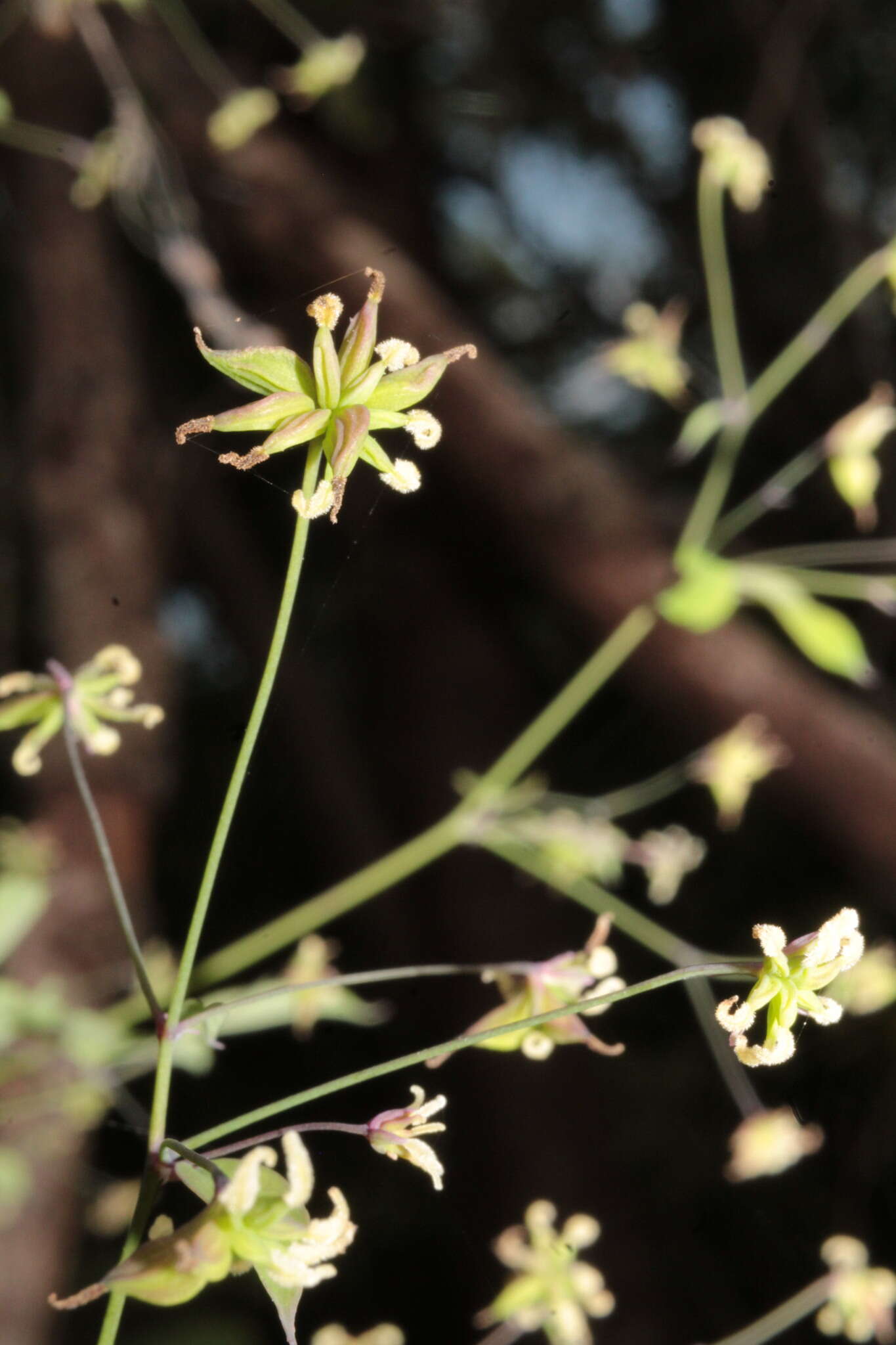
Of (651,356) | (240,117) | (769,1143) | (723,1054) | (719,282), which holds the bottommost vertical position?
(769,1143)

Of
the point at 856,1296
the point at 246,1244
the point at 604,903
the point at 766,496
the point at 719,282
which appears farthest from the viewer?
the point at 719,282

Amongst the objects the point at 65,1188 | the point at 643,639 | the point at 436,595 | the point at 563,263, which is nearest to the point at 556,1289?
the point at 65,1188

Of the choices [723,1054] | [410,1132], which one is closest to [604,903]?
[723,1054]

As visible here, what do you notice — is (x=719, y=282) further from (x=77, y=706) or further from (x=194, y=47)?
(x=77, y=706)

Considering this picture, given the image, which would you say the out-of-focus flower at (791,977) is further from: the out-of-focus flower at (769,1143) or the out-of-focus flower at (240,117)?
the out-of-focus flower at (240,117)

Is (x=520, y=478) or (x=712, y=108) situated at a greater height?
(x=712, y=108)

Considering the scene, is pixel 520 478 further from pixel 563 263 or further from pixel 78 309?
pixel 563 263

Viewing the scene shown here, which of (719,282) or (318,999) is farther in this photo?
(719,282)
